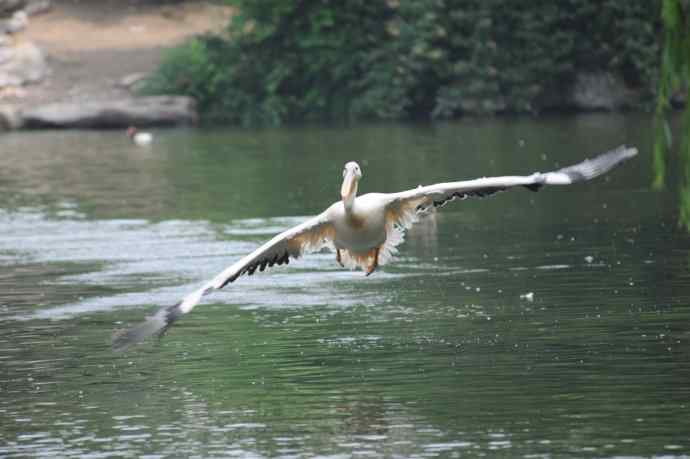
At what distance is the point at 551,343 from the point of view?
13656 mm

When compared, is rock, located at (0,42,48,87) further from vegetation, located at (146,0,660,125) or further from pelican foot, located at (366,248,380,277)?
pelican foot, located at (366,248,380,277)

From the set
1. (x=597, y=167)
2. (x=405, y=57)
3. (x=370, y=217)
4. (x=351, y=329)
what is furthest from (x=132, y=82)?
(x=597, y=167)

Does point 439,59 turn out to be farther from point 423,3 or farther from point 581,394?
point 581,394

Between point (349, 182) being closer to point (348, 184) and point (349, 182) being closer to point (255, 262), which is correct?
point (348, 184)

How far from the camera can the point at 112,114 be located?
4316 centimetres

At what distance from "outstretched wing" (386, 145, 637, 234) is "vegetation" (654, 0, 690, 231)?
79cm

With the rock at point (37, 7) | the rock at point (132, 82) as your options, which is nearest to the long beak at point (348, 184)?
the rock at point (132, 82)

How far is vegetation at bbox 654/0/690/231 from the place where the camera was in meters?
11.1

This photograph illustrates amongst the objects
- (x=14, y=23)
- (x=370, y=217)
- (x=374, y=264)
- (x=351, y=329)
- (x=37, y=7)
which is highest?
(x=37, y=7)

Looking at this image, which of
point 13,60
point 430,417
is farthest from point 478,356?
point 13,60

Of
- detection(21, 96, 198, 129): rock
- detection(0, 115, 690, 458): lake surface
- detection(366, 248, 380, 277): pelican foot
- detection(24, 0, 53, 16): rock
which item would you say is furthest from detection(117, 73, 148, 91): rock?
detection(366, 248, 380, 277): pelican foot

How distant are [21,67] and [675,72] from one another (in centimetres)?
3694

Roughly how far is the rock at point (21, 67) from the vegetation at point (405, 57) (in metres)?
3.55

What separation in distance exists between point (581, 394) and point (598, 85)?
32273mm
